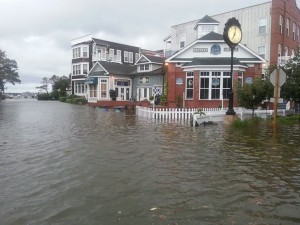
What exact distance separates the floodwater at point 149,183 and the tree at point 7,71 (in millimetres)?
59086

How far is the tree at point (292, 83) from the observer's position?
1772 centimetres

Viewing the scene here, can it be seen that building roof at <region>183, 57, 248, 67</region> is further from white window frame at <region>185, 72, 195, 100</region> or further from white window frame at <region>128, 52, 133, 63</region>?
white window frame at <region>128, 52, 133, 63</region>

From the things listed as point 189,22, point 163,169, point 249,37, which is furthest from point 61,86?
point 163,169

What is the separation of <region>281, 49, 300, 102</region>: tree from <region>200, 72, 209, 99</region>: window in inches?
299

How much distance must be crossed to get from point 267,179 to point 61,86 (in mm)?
62432

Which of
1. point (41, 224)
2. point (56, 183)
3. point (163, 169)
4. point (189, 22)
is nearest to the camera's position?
point (41, 224)

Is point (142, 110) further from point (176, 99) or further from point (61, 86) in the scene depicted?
point (61, 86)

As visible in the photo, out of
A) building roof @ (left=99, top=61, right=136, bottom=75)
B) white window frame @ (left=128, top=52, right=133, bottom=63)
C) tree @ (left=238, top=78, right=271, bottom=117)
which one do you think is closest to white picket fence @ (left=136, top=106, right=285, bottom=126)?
tree @ (left=238, top=78, right=271, bottom=117)

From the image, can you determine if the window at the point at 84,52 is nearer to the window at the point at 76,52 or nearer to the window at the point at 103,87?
the window at the point at 76,52

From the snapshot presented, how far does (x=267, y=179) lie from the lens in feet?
20.8

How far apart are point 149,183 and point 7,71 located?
6625 cm

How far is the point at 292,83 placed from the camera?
58.6 ft

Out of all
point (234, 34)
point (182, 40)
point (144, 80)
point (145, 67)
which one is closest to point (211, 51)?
point (234, 34)

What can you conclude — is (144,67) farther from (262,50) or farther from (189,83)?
(189,83)
